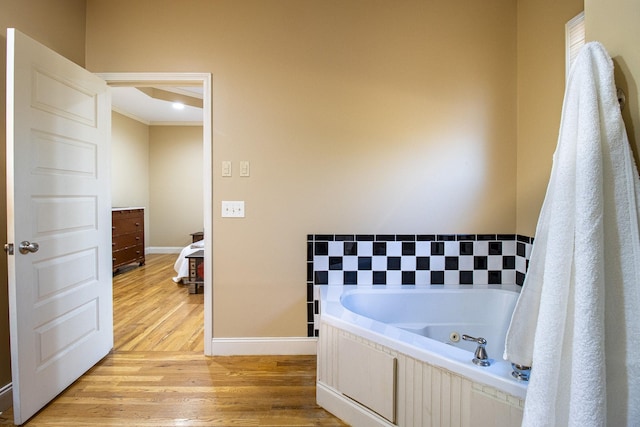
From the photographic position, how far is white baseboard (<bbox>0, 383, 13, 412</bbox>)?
1688mm

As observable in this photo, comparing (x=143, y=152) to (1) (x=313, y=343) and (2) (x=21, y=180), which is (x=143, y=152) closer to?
(2) (x=21, y=180)

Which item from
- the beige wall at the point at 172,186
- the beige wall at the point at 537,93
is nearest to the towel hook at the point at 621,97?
the beige wall at the point at 537,93

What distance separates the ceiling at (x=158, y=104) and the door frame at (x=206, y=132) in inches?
83.3

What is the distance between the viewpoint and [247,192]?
7.36 feet

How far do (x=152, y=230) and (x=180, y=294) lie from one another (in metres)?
3.11

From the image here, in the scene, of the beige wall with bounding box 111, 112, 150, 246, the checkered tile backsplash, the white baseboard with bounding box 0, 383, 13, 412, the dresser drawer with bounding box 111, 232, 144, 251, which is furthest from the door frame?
the beige wall with bounding box 111, 112, 150, 246

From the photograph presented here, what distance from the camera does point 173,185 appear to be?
629 cm

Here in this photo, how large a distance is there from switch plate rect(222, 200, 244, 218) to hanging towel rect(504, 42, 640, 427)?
180 centimetres

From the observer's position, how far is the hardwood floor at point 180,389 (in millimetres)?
1633

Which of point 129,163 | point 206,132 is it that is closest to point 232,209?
point 206,132

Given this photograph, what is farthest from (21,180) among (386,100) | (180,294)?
(180,294)

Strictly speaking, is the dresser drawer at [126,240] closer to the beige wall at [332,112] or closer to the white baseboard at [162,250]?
the white baseboard at [162,250]

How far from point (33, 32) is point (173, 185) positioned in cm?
462

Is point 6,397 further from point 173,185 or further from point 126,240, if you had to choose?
point 173,185
